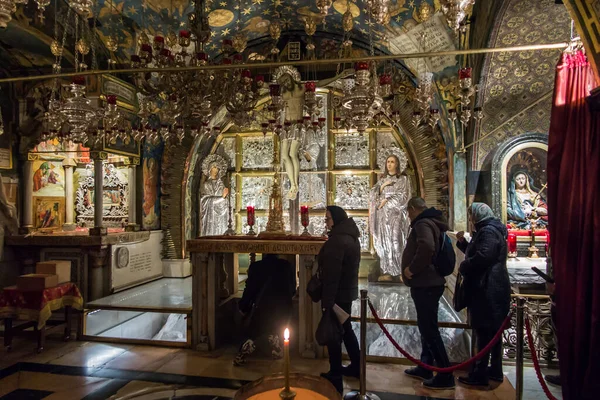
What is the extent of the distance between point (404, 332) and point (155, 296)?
4.79m

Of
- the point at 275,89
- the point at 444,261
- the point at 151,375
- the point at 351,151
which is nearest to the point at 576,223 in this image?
the point at 444,261

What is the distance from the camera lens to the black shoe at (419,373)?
4.28 metres

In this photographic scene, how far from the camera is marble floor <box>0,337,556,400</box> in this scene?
394 cm

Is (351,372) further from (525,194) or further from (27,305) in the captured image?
(525,194)

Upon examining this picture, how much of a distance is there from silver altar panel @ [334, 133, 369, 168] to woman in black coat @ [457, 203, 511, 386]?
6.01 meters

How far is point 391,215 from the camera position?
922cm

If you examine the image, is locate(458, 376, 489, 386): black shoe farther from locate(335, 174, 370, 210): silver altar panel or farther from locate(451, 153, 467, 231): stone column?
locate(335, 174, 370, 210): silver altar panel

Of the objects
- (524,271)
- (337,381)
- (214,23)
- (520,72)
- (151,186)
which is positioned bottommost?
(337,381)

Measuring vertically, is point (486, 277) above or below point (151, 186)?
below

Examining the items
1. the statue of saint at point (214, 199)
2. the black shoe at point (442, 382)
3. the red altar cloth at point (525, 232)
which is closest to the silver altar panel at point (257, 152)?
the statue of saint at point (214, 199)

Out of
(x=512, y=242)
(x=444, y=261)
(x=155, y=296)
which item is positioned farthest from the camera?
(x=155, y=296)

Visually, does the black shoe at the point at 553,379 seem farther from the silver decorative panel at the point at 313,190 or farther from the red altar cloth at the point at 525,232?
the silver decorative panel at the point at 313,190

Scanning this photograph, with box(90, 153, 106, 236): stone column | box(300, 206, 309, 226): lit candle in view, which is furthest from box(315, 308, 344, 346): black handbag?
box(90, 153, 106, 236): stone column

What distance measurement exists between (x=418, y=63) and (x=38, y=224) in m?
9.16
